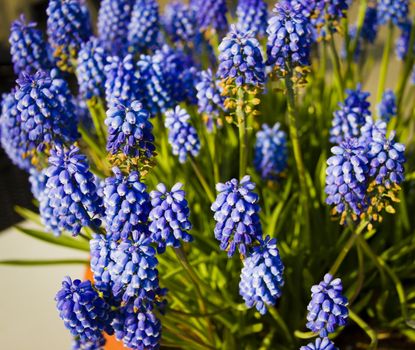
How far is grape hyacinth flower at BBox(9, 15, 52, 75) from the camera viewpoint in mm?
1061

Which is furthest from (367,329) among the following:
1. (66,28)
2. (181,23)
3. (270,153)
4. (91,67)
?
(181,23)

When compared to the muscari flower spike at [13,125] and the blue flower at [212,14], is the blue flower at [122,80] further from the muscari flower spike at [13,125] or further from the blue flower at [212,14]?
the blue flower at [212,14]

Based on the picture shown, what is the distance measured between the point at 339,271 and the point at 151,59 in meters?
0.52

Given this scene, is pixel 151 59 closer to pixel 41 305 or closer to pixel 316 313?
pixel 316 313

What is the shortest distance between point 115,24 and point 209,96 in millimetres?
328

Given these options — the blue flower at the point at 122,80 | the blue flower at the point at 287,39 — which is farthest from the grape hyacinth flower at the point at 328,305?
the blue flower at the point at 122,80

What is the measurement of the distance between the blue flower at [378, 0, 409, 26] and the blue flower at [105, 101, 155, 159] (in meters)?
0.69

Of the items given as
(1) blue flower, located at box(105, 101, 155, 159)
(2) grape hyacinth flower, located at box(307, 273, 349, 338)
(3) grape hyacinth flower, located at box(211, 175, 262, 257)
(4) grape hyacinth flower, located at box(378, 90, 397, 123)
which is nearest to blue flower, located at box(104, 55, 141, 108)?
(1) blue flower, located at box(105, 101, 155, 159)

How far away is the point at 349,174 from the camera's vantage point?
2.58 feet

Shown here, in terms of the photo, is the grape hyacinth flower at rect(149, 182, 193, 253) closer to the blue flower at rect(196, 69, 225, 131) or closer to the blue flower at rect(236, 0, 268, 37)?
the blue flower at rect(196, 69, 225, 131)

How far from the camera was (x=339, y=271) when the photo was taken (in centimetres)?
120

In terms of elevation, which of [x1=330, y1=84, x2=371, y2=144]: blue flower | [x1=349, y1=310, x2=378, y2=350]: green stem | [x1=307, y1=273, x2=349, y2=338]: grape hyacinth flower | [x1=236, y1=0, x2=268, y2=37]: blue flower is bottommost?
[x1=349, y1=310, x2=378, y2=350]: green stem

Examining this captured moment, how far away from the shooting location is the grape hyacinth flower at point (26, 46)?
106 cm

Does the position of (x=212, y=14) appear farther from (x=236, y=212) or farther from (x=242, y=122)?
(x=236, y=212)
